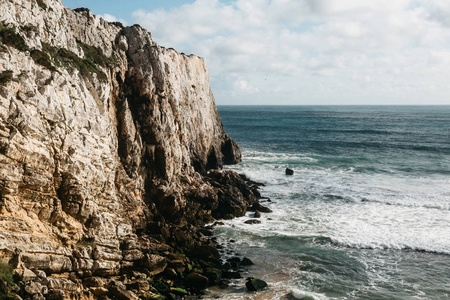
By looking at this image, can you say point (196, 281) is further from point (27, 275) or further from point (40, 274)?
point (27, 275)

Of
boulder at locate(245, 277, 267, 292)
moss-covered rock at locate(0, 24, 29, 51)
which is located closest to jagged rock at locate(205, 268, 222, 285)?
boulder at locate(245, 277, 267, 292)

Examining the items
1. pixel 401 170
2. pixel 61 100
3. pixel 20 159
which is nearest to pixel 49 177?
pixel 20 159

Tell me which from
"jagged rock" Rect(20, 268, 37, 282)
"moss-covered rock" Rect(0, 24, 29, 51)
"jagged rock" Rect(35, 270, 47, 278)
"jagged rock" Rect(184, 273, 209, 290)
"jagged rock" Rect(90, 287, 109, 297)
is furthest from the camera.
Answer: "jagged rock" Rect(184, 273, 209, 290)

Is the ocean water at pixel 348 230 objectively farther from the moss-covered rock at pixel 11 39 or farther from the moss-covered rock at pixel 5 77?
the moss-covered rock at pixel 11 39

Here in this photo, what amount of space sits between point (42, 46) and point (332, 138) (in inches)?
2735

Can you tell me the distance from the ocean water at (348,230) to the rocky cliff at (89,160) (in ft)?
15.3

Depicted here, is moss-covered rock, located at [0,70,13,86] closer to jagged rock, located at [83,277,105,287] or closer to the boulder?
jagged rock, located at [83,277,105,287]

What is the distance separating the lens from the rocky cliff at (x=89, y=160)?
15945 mm

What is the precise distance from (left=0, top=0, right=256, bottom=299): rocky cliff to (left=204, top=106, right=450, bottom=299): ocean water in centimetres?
468

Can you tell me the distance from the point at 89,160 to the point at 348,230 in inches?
813

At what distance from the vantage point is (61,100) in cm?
1884

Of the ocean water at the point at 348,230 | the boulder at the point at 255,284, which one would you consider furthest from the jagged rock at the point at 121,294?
the boulder at the point at 255,284

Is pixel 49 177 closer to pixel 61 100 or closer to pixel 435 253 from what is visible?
pixel 61 100

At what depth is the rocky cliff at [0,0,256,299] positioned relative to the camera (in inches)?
628
